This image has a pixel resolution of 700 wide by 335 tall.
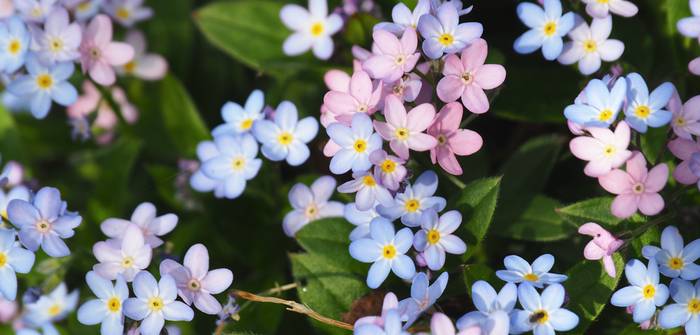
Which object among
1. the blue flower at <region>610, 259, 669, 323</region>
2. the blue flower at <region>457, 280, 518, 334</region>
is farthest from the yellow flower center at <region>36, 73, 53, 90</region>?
the blue flower at <region>610, 259, 669, 323</region>

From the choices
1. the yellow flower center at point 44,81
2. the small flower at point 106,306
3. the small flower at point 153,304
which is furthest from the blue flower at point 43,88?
the small flower at point 153,304

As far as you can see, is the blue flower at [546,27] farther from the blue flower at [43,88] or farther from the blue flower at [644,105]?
the blue flower at [43,88]

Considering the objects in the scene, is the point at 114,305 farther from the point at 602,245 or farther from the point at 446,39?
the point at 602,245

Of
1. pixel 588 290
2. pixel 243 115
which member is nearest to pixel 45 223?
pixel 243 115

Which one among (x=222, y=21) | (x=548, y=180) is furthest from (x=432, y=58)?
(x=222, y=21)

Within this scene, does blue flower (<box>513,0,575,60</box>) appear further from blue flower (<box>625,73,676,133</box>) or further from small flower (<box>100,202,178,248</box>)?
small flower (<box>100,202,178,248</box>)
